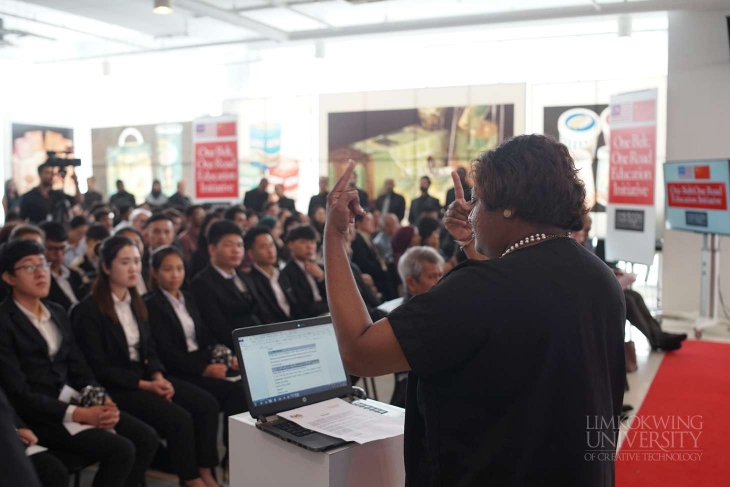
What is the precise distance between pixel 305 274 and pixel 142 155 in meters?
11.7

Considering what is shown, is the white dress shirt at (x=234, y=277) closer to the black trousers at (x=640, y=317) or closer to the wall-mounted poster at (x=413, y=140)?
the black trousers at (x=640, y=317)

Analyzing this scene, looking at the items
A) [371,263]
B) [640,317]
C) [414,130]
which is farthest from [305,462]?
[414,130]

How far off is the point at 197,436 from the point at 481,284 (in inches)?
99.3

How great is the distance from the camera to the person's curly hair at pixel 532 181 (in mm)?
1233

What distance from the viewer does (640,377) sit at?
5.14 m

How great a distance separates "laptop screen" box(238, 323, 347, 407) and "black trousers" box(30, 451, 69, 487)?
1.04 meters

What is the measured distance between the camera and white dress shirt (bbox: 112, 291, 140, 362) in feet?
11.0

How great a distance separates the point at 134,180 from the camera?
15.5m

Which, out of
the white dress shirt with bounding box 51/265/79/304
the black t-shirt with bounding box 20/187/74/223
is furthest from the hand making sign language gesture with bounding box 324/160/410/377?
the black t-shirt with bounding box 20/187/74/223

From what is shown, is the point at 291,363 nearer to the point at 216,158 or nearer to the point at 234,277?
the point at 234,277

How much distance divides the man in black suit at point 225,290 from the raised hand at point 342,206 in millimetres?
2724

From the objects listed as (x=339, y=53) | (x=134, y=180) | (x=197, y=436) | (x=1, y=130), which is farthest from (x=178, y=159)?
(x=197, y=436)

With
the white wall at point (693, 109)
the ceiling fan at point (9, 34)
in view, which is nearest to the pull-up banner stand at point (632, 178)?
the white wall at point (693, 109)

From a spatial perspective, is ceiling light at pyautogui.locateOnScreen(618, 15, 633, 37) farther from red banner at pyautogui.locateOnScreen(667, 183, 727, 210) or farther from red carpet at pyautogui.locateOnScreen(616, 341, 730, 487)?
red carpet at pyautogui.locateOnScreen(616, 341, 730, 487)
